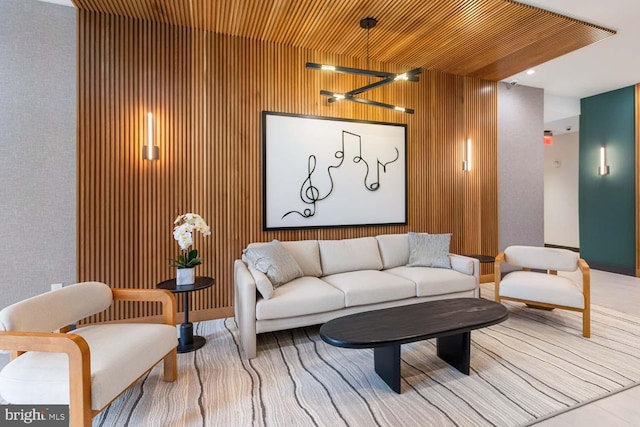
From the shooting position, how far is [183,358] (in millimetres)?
2703

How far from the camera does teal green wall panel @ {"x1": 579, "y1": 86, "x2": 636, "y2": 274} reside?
5.64 metres

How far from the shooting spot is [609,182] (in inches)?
235

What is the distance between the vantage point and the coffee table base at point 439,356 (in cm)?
220

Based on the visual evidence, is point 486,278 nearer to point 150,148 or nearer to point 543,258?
point 543,258

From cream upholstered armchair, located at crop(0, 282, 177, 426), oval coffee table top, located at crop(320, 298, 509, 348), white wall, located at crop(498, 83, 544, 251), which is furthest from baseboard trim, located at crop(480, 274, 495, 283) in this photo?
cream upholstered armchair, located at crop(0, 282, 177, 426)

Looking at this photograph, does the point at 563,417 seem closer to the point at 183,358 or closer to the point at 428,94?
the point at 183,358

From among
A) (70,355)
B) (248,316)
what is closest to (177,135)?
(248,316)

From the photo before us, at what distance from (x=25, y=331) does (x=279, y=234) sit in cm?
245

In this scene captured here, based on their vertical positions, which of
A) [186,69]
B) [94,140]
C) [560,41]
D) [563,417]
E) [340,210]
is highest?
[560,41]

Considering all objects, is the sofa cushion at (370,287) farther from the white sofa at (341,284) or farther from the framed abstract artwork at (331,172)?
the framed abstract artwork at (331,172)

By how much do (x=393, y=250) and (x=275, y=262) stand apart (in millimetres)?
1615

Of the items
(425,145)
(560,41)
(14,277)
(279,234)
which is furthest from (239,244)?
(560,41)

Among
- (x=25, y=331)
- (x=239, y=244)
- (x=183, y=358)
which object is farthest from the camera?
(x=239, y=244)

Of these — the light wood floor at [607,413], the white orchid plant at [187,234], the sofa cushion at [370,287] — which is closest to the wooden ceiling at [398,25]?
the white orchid plant at [187,234]
